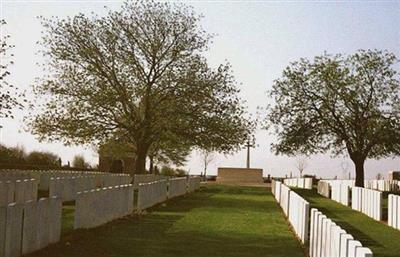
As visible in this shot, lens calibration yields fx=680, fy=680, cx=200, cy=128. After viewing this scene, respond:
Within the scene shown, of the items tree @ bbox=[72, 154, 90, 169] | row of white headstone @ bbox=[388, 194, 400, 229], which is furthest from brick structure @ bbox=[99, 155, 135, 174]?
row of white headstone @ bbox=[388, 194, 400, 229]

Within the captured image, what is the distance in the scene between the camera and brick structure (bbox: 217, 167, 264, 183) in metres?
63.0

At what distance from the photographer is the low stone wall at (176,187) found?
29.2 metres

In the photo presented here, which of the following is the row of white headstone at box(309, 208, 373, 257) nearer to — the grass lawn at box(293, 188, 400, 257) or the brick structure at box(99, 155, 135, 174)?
the grass lawn at box(293, 188, 400, 257)

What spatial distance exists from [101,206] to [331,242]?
8516 mm

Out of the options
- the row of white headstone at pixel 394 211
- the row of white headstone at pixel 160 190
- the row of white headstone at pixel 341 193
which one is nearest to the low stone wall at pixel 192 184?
the row of white headstone at pixel 160 190

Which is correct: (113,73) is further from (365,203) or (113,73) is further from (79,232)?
(79,232)

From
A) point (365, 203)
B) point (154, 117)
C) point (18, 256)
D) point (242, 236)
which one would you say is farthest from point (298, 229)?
point (154, 117)

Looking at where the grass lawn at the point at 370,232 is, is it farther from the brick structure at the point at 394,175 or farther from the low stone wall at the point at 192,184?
the brick structure at the point at 394,175

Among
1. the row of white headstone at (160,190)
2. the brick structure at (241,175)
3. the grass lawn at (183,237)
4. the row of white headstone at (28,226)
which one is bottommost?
the grass lawn at (183,237)

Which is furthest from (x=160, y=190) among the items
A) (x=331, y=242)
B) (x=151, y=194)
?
(x=331, y=242)

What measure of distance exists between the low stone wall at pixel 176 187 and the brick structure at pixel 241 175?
28.2 meters

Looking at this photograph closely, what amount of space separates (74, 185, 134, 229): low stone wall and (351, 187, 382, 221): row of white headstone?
779cm

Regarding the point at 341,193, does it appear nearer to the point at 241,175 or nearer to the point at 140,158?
the point at 140,158

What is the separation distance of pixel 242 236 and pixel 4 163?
29.8 m
